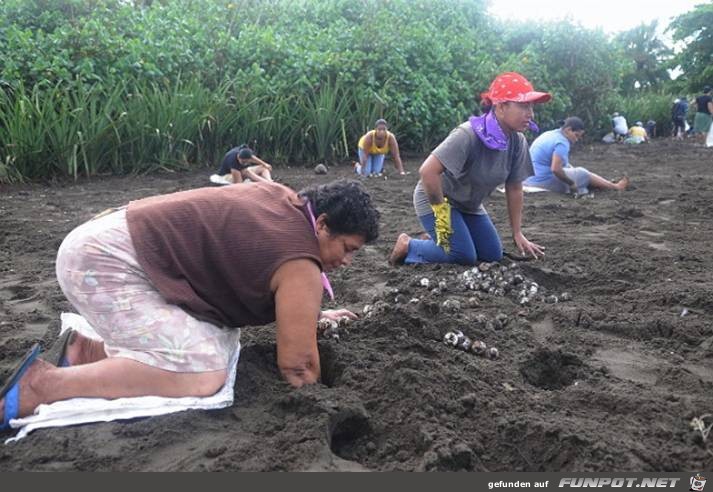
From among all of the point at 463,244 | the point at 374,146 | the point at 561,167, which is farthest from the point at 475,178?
the point at 374,146

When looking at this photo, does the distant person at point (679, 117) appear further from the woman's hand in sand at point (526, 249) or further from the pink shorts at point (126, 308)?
the pink shorts at point (126, 308)

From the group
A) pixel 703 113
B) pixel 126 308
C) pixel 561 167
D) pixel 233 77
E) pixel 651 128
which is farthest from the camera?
pixel 651 128

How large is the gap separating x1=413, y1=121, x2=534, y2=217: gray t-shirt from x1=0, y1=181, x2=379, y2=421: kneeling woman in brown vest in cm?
203

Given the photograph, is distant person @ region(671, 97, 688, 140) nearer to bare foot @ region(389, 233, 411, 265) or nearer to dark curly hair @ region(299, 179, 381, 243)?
bare foot @ region(389, 233, 411, 265)

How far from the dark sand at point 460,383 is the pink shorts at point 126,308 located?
0.24 metres

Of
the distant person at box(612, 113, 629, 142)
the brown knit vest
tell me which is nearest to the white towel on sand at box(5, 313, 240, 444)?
the brown knit vest

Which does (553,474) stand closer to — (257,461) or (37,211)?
(257,461)

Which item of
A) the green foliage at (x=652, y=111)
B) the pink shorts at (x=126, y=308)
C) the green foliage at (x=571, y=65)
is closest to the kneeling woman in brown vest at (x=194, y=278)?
the pink shorts at (x=126, y=308)

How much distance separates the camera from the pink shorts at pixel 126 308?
2.44 meters

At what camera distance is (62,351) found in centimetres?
276

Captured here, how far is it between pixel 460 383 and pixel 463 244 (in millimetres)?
→ 2237

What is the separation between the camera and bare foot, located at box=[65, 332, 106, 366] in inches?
109

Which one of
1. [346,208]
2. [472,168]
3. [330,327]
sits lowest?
[330,327]

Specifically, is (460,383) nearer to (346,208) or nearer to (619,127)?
(346,208)
